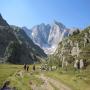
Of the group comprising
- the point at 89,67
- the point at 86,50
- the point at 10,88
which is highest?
the point at 86,50

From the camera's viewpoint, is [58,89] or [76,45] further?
[76,45]

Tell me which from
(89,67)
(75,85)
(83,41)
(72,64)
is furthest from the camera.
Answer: (83,41)

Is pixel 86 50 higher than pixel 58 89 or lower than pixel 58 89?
higher

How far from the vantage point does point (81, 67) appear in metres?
95.2

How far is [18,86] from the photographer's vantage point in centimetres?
5534

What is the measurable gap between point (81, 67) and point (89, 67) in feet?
13.1

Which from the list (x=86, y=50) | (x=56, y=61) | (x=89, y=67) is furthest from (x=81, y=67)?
(x=56, y=61)

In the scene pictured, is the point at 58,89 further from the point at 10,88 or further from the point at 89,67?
the point at 89,67

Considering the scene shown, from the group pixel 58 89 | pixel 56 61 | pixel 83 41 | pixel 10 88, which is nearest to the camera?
pixel 58 89

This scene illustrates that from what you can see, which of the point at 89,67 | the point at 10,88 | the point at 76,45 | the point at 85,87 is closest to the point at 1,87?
the point at 10,88

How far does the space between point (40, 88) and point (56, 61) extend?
279ft

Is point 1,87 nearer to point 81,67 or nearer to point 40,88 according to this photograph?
point 40,88

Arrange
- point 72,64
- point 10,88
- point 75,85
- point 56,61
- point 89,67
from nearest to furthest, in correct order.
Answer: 1. point 75,85
2. point 10,88
3. point 89,67
4. point 72,64
5. point 56,61

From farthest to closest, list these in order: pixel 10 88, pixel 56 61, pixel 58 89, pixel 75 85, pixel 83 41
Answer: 1. pixel 56 61
2. pixel 83 41
3. pixel 10 88
4. pixel 75 85
5. pixel 58 89
